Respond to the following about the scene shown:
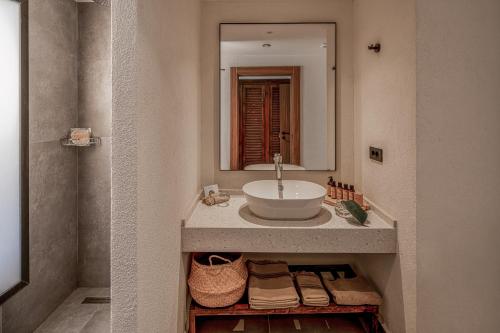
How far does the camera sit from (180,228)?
170cm

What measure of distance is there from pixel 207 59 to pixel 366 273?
192cm

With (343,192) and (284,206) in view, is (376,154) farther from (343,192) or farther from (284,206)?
(284,206)

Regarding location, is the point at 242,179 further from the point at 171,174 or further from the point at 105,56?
the point at 105,56

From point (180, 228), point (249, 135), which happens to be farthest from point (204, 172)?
point (180, 228)

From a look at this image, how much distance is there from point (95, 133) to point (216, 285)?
5.16 ft

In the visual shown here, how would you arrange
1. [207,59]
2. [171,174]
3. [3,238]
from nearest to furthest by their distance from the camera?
[171,174]
[3,238]
[207,59]

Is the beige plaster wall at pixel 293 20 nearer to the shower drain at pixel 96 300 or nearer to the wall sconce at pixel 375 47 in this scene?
the wall sconce at pixel 375 47

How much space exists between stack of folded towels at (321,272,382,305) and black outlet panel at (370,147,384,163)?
77 cm

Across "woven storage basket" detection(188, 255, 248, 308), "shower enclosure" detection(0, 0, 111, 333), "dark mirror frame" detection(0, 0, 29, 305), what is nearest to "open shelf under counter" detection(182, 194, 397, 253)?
"woven storage basket" detection(188, 255, 248, 308)

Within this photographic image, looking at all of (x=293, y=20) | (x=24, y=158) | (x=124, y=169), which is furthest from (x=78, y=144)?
(x=293, y=20)

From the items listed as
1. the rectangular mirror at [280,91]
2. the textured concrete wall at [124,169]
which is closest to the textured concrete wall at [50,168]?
the rectangular mirror at [280,91]

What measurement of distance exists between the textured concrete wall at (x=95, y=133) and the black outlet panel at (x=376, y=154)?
1970 millimetres

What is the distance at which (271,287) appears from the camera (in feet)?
6.23

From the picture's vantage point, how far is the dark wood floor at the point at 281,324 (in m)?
1.96
